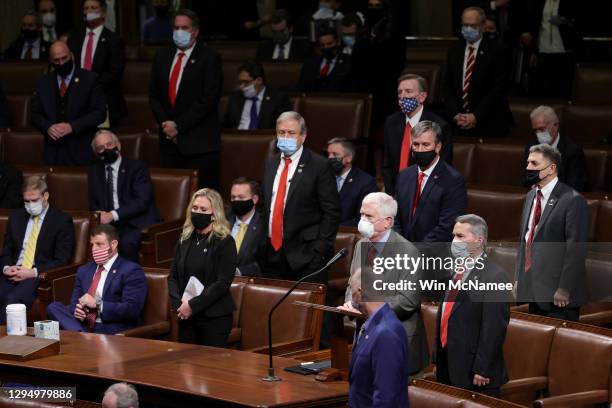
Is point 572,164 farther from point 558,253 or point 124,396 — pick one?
point 124,396

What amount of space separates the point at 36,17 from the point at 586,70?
4.64 m

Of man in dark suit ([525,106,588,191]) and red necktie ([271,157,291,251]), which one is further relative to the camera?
man in dark suit ([525,106,588,191])

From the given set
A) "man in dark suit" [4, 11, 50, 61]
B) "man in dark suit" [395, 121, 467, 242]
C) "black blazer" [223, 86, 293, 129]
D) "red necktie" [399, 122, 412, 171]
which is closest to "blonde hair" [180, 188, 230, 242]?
"man in dark suit" [395, 121, 467, 242]

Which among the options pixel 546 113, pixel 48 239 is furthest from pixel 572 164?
pixel 48 239

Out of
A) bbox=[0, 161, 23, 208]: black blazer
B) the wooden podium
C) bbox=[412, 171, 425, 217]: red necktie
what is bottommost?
the wooden podium

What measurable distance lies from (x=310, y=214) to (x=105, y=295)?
1.16 meters

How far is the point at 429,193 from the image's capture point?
6.30m

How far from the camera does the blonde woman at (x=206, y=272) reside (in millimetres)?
6207

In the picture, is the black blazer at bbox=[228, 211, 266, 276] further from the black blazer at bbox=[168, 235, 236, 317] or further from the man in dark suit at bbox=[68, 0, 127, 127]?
the man in dark suit at bbox=[68, 0, 127, 127]

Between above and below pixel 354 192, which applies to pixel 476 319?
below

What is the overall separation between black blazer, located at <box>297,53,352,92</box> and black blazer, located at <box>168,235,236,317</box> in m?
3.42

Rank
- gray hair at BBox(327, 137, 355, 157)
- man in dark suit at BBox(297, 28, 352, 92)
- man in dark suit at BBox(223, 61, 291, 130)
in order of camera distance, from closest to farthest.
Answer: gray hair at BBox(327, 137, 355, 157), man in dark suit at BBox(223, 61, 291, 130), man in dark suit at BBox(297, 28, 352, 92)

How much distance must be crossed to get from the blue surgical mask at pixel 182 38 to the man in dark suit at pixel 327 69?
4.83 feet

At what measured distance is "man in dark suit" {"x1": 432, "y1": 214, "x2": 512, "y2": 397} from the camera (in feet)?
16.8
